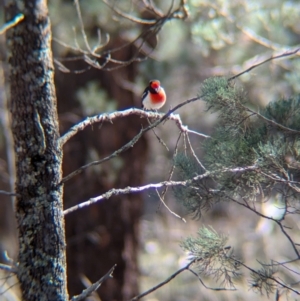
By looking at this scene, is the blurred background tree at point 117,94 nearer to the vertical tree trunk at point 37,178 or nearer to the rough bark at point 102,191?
the rough bark at point 102,191

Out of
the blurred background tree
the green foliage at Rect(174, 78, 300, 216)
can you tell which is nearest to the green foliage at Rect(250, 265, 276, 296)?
the green foliage at Rect(174, 78, 300, 216)

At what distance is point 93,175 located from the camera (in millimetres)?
4578

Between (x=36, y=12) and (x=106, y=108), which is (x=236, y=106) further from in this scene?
(x=106, y=108)

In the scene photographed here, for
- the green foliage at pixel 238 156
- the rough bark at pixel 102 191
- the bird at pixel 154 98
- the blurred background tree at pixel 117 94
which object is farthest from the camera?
the rough bark at pixel 102 191

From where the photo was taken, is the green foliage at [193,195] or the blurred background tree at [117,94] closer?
the green foliage at [193,195]

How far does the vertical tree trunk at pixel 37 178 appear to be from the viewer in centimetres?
212

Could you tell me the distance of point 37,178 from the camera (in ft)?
6.98

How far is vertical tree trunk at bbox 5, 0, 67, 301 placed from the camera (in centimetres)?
212

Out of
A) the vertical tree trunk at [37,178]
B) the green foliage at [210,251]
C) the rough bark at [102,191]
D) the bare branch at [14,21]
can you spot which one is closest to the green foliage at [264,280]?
the green foliage at [210,251]

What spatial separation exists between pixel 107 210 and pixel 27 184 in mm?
2598

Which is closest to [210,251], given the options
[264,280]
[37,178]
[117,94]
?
[264,280]

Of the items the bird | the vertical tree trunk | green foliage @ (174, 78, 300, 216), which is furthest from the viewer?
the bird

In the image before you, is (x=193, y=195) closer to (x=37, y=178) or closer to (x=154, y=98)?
(x=37, y=178)

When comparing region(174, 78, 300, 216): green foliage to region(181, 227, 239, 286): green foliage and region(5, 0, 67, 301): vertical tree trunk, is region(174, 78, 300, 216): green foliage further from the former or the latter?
region(5, 0, 67, 301): vertical tree trunk
